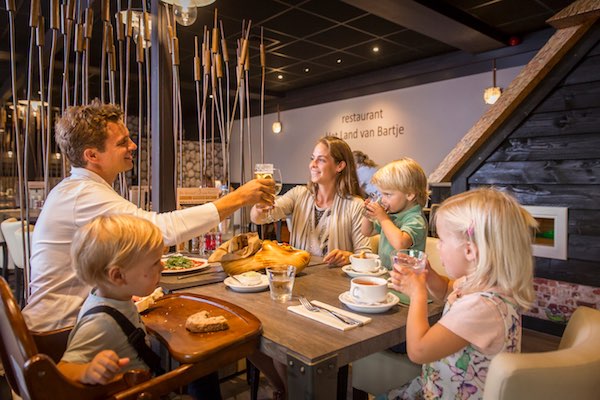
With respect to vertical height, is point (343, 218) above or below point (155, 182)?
below

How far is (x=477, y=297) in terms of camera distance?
1.13 m

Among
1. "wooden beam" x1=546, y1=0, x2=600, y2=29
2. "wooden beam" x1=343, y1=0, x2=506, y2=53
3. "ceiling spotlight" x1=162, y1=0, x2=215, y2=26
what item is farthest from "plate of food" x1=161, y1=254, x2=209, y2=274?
"wooden beam" x1=343, y1=0, x2=506, y2=53

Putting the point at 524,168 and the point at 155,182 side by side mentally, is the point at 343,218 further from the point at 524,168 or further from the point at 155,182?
the point at 524,168

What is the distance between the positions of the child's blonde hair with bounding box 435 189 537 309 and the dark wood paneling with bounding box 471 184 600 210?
2.26 m

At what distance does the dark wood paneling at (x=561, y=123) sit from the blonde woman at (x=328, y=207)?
1.50m

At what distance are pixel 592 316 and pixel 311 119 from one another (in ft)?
28.6

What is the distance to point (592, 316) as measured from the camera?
3.77 ft

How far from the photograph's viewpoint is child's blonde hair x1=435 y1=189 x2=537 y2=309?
1.15 metres

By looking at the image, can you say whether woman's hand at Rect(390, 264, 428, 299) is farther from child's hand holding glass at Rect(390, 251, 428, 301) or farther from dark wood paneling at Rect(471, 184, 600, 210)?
dark wood paneling at Rect(471, 184, 600, 210)

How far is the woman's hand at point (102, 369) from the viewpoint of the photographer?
3.19 ft

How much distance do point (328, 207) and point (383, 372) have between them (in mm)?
1188

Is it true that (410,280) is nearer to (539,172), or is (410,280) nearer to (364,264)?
(364,264)

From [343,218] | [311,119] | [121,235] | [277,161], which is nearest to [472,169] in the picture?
[343,218]

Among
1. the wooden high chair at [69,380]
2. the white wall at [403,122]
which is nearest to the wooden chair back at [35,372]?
the wooden high chair at [69,380]
